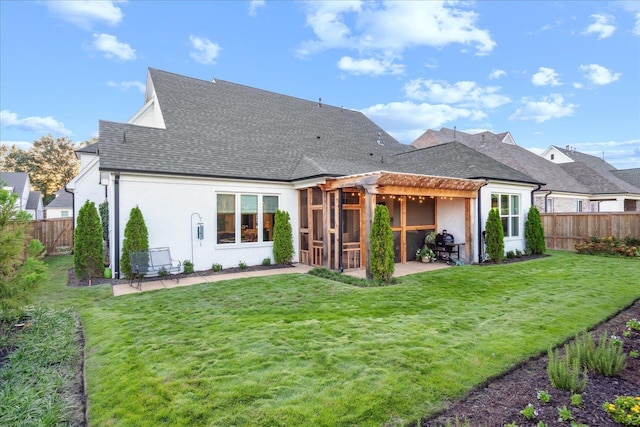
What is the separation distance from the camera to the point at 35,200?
1502 inches

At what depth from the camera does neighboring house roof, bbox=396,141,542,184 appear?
11758 millimetres

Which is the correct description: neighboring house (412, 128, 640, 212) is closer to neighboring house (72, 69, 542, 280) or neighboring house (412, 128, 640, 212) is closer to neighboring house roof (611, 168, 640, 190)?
neighboring house roof (611, 168, 640, 190)

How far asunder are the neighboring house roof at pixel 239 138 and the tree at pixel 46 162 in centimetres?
3487

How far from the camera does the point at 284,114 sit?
14.9m

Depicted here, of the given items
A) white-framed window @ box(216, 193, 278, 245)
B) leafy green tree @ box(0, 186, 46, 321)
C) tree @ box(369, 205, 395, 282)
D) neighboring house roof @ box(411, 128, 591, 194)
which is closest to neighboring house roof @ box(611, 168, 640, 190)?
neighboring house roof @ box(411, 128, 591, 194)

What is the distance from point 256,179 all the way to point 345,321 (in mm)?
6409

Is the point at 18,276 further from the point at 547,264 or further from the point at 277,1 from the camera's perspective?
the point at 547,264

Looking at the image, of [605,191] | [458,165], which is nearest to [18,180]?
[458,165]

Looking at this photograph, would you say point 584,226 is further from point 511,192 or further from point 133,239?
point 133,239

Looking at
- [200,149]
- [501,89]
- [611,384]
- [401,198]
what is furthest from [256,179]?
[501,89]

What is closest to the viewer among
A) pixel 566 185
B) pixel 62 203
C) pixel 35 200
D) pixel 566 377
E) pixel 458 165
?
pixel 566 377

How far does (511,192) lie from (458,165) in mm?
2382

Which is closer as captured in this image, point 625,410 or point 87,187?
point 625,410

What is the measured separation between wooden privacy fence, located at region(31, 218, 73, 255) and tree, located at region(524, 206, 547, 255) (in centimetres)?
1998
